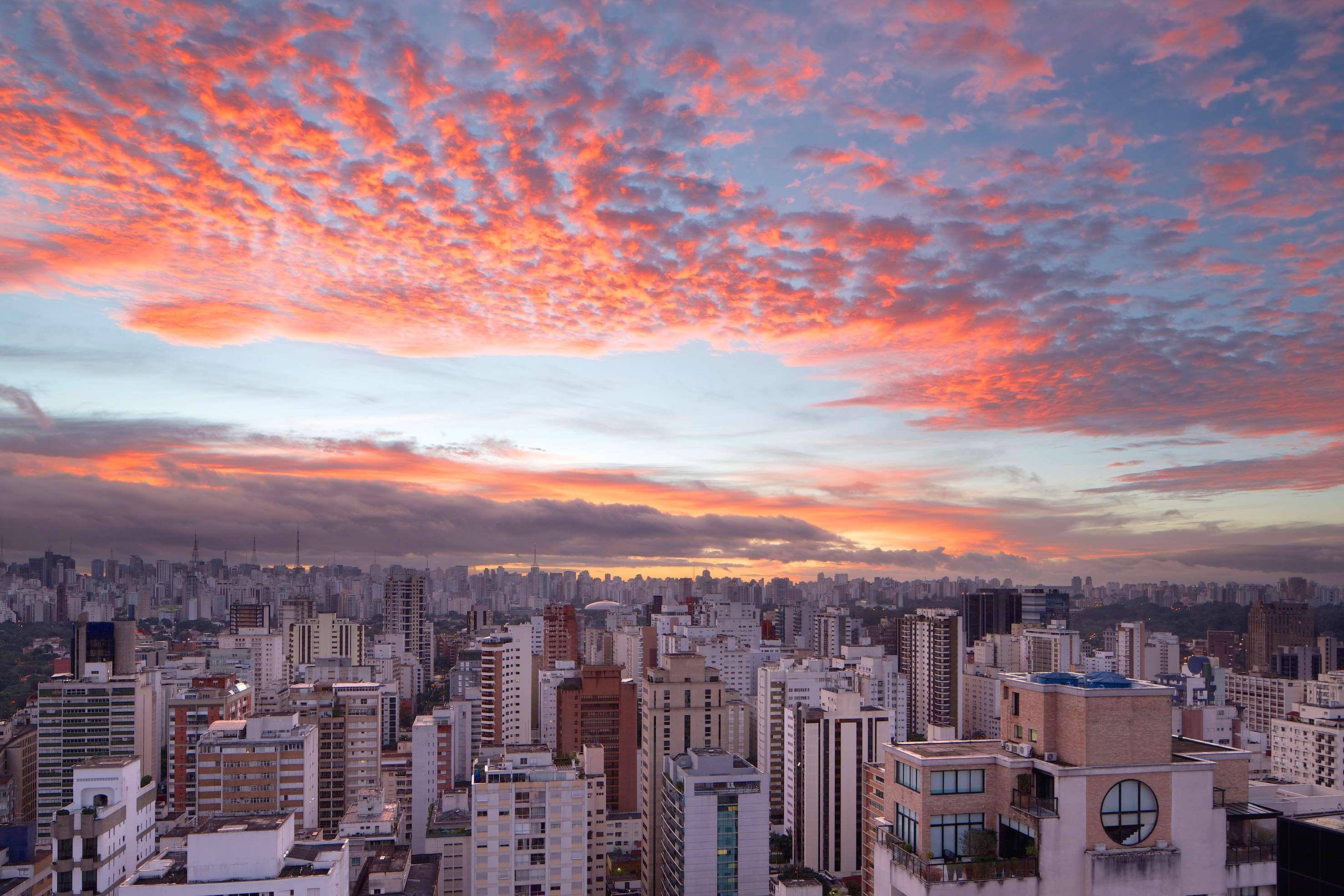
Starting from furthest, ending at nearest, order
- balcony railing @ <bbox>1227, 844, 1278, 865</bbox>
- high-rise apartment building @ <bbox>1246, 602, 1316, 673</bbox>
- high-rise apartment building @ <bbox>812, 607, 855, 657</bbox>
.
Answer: high-rise apartment building @ <bbox>812, 607, 855, 657</bbox>
high-rise apartment building @ <bbox>1246, 602, 1316, 673</bbox>
balcony railing @ <bbox>1227, 844, 1278, 865</bbox>

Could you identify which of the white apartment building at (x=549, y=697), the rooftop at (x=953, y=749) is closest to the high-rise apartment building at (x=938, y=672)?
the white apartment building at (x=549, y=697)

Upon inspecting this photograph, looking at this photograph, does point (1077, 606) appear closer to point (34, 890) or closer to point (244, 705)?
point (244, 705)

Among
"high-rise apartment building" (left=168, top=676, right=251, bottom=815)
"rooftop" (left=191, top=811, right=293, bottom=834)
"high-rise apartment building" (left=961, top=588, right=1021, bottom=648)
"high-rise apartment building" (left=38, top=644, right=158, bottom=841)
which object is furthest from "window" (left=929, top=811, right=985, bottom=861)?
"high-rise apartment building" (left=961, top=588, right=1021, bottom=648)

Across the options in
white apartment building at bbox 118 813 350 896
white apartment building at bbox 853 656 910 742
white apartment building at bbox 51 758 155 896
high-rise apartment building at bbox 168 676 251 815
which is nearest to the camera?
white apartment building at bbox 118 813 350 896

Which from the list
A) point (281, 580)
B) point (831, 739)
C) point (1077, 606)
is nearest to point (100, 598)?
point (281, 580)

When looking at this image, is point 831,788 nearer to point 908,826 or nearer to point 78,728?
point 908,826

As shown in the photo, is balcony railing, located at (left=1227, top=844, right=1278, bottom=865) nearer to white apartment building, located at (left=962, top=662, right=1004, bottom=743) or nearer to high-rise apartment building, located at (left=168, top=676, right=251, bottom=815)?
high-rise apartment building, located at (left=168, top=676, right=251, bottom=815)
